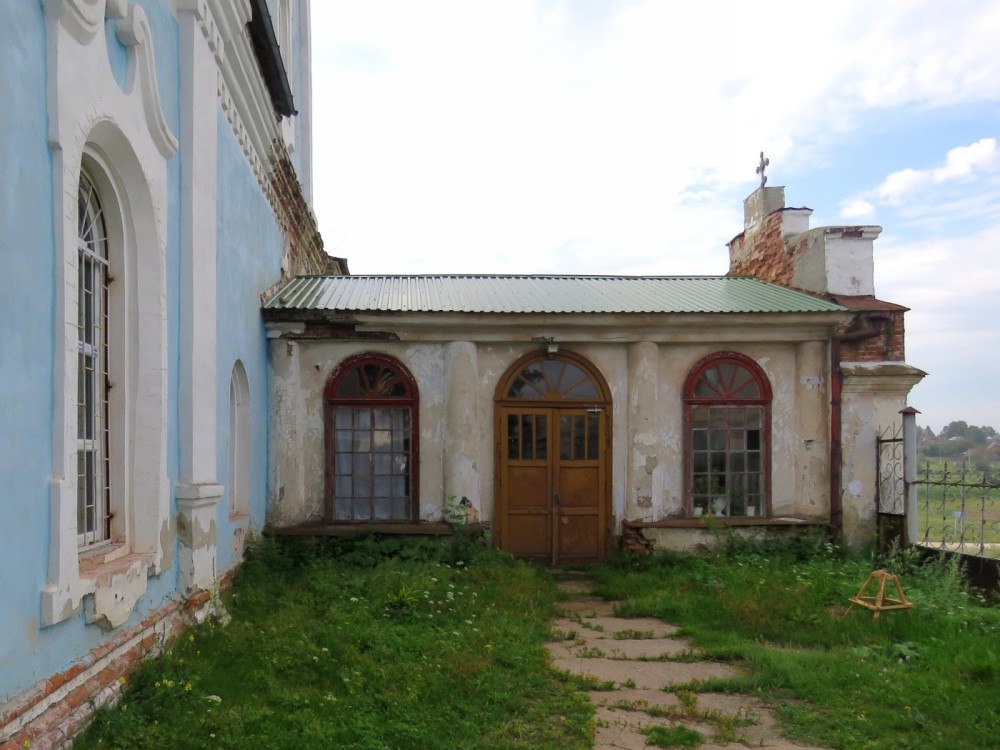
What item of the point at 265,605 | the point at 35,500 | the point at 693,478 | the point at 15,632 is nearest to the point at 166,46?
the point at 35,500

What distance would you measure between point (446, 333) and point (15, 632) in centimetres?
624

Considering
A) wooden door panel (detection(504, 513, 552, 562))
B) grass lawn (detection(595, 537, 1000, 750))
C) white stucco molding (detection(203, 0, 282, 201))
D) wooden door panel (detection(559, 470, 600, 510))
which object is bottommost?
grass lawn (detection(595, 537, 1000, 750))

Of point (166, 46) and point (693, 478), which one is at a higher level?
point (166, 46)

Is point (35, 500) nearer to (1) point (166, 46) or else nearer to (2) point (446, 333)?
(1) point (166, 46)

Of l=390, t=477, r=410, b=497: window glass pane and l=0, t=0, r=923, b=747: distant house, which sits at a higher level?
l=0, t=0, r=923, b=747: distant house

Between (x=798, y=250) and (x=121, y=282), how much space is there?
9.05 metres

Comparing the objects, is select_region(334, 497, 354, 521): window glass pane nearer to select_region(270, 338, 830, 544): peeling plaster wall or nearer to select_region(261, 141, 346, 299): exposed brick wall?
select_region(270, 338, 830, 544): peeling plaster wall

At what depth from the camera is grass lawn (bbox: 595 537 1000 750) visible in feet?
14.7

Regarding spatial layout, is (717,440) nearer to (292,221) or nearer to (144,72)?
(292,221)

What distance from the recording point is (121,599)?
4.17m

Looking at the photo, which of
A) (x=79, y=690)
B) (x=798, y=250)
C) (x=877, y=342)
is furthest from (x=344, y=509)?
(x=798, y=250)

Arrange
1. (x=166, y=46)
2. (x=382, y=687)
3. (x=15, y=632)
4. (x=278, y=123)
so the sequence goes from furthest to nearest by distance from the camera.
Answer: (x=278, y=123)
(x=166, y=46)
(x=382, y=687)
(x=15, y=632)

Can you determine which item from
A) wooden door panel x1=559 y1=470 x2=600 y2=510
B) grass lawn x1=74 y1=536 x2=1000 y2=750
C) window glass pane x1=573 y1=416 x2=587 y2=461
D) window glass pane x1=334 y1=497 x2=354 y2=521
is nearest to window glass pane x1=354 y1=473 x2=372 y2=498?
window glass pane x1=334 y1=497 x2=354 y2=521

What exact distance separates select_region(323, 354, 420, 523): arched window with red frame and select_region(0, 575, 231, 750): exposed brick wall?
12.8ft
